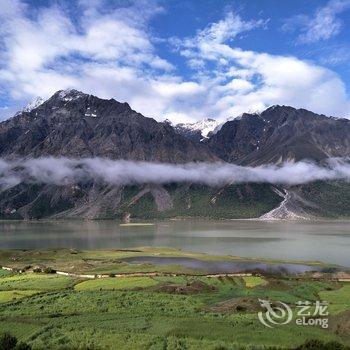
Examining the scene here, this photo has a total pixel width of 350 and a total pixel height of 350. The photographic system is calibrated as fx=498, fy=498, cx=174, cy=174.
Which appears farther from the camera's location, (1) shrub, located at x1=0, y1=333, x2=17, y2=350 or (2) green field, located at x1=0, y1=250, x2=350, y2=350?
(2) green field, located at x1=0, y1=250, x2=350, y2=350

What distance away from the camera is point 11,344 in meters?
43.8

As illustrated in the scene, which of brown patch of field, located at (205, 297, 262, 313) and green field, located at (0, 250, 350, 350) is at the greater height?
brown patch of field, located at (205, 297, 262, 313)

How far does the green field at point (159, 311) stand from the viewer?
152 ft

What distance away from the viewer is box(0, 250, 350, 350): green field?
1820 inches

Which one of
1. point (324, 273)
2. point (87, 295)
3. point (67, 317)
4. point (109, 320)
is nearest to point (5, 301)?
point (87, 295)

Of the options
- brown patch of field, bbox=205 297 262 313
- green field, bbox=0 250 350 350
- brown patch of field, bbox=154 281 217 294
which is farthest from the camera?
brown patch of field, bbox=154 281 217 294

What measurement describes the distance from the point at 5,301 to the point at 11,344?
24.5 m

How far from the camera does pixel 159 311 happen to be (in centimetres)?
5838

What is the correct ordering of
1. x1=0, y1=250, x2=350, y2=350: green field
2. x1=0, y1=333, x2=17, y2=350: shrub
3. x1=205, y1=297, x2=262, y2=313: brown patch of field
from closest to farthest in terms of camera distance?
x1=0, y1=333, x2=17, y2=350: shrub, x1=0, y1=250, x2=350, y2=350: green field, x1=205, y1=297, x2=262, y2=313: brown patch of field

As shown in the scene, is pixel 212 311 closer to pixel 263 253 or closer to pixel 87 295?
pixel 87 295

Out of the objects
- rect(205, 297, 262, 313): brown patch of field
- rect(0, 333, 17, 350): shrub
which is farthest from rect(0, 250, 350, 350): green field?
rect(0, 333, 17, 350): shrub

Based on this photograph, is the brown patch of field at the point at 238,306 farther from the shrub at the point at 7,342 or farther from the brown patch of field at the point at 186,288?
the shrub at the point at 7,342

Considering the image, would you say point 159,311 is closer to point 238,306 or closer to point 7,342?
point 238,306

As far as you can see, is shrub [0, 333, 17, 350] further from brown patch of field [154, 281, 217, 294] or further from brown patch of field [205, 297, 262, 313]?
brown patch of field [154, 281, 217, 294]
